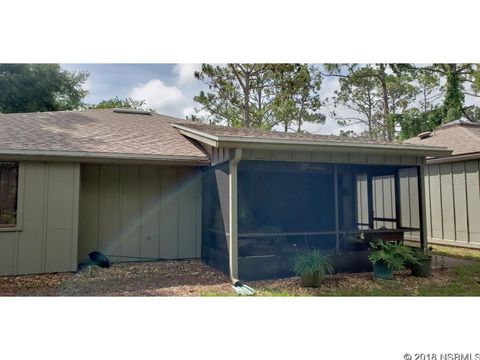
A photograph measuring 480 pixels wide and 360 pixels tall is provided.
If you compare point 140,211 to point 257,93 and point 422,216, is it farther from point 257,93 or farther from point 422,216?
point 257,93

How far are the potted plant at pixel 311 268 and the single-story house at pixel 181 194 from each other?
56cm

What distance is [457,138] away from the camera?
37.8 feet

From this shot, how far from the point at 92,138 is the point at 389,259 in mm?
6463

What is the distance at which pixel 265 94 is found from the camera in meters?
19.7

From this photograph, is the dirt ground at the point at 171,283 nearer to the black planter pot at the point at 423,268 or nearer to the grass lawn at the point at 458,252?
the black planter pot at the point at 423,268

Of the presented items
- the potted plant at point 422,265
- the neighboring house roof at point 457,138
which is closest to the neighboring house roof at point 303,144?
the potted plant at point 422,265

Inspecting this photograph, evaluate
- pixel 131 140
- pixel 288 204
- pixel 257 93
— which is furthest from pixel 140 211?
pixel 257 93

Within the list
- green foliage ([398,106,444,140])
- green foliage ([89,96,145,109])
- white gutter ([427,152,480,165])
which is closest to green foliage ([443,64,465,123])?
green foliage ([398,106,444,140])

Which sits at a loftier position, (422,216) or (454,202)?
A: (454,202)

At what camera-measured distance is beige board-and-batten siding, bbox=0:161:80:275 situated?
651cm

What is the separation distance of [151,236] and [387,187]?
749 cm

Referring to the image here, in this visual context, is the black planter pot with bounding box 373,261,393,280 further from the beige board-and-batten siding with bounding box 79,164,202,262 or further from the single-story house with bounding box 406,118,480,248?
the single-story house with bounding box 406,118,480,248

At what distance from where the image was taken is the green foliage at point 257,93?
18.6 m

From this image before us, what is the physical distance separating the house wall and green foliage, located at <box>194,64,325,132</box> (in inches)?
388
